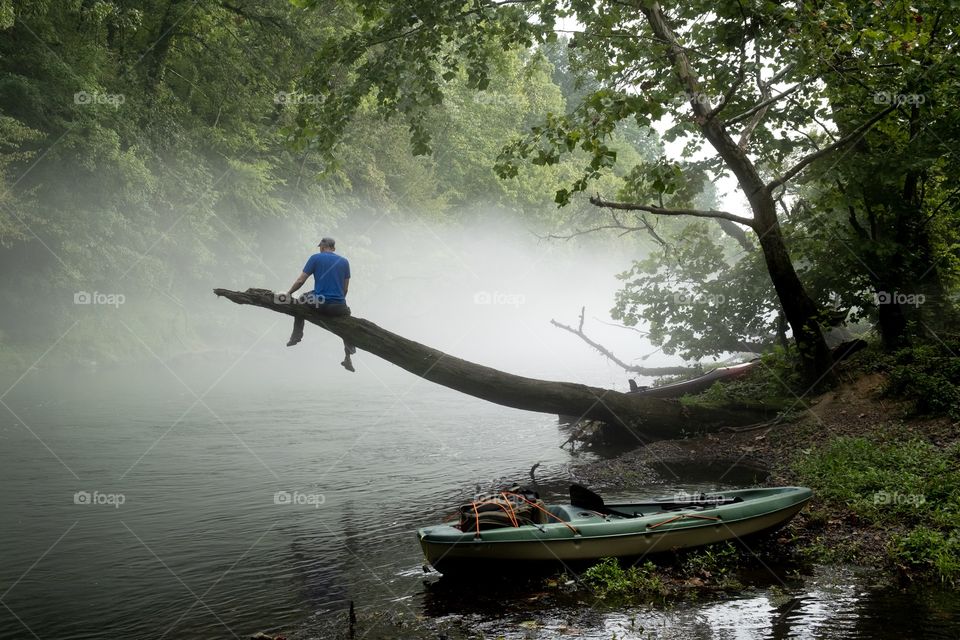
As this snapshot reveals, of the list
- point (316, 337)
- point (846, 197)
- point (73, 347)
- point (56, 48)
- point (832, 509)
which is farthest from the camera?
point (316, 337)

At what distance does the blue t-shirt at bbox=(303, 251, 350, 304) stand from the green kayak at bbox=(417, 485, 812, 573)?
4936mm

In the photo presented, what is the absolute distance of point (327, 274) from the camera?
1241cm

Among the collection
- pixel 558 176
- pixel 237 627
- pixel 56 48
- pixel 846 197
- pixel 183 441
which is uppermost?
pixel 558 176

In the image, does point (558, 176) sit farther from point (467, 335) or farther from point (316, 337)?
point (316, 337)

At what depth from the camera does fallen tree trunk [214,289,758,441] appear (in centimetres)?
1265

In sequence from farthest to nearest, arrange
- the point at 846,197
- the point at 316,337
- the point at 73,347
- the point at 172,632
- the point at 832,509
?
the point at 316,337
the point at 73,347
the point at 846,197
the point at 832,509
the point at 172,632

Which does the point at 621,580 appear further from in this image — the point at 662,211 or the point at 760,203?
the point at 760,203

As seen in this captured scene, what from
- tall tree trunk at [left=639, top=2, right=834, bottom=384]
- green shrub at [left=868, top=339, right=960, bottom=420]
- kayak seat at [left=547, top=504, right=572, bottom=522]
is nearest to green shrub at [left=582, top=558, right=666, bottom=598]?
kayak seat at [left=547, top=504, right=572, bottom=522]

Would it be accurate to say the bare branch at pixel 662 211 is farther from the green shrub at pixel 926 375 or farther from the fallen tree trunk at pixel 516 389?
the green shrub at pixel 926 375

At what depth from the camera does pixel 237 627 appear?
7.31 metres

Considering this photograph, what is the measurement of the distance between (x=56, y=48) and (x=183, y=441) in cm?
1658

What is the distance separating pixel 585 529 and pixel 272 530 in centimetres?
487

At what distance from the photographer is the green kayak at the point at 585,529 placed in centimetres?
807

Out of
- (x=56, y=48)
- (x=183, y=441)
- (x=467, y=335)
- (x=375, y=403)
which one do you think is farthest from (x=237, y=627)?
(x=467, y=335)
